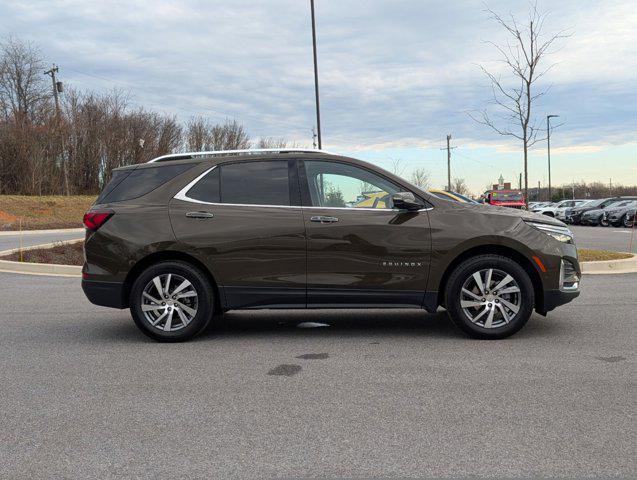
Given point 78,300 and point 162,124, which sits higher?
point 162,124

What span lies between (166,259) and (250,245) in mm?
882

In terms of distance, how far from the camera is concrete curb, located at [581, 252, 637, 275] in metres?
11.0

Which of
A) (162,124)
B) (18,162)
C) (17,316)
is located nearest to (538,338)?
(17,316)

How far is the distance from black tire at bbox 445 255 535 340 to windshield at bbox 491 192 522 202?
105 ft

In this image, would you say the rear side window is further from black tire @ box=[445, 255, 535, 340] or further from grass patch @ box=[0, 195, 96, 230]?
grass patch @ box=[0, 195, 96, 230]

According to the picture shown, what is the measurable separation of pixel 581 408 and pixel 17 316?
6703 millimetres

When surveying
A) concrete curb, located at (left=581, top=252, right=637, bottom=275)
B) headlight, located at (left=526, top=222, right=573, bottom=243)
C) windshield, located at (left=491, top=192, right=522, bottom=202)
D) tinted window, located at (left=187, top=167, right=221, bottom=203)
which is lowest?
concrete curb, located at (left=581, top=252, right=637, bottom=275)

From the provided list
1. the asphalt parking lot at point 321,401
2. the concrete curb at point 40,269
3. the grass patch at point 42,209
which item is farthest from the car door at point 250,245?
the grass patch at point 42,209

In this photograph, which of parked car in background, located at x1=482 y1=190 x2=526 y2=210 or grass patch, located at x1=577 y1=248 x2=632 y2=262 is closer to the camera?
grass patch, located at x1=577 y1=248 x2=632 y2=262

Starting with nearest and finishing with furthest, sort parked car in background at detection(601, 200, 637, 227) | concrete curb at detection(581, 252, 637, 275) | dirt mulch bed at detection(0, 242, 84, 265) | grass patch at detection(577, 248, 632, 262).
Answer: concrete curb at detection(581, 252, 637, 275), grass patch at detection(577, 248, 632, 262), dirt mulch bed at detection(0, 242, 84, 265), parked car in background at detection(601, 200, 637, 227)

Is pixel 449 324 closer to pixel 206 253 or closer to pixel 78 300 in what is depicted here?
pixel 206 253

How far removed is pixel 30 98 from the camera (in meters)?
51.1

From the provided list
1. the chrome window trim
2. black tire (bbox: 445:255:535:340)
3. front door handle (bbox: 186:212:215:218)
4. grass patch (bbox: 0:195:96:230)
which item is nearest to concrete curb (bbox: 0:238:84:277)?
the chrome window trim

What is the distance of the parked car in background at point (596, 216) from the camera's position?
31.9 m
